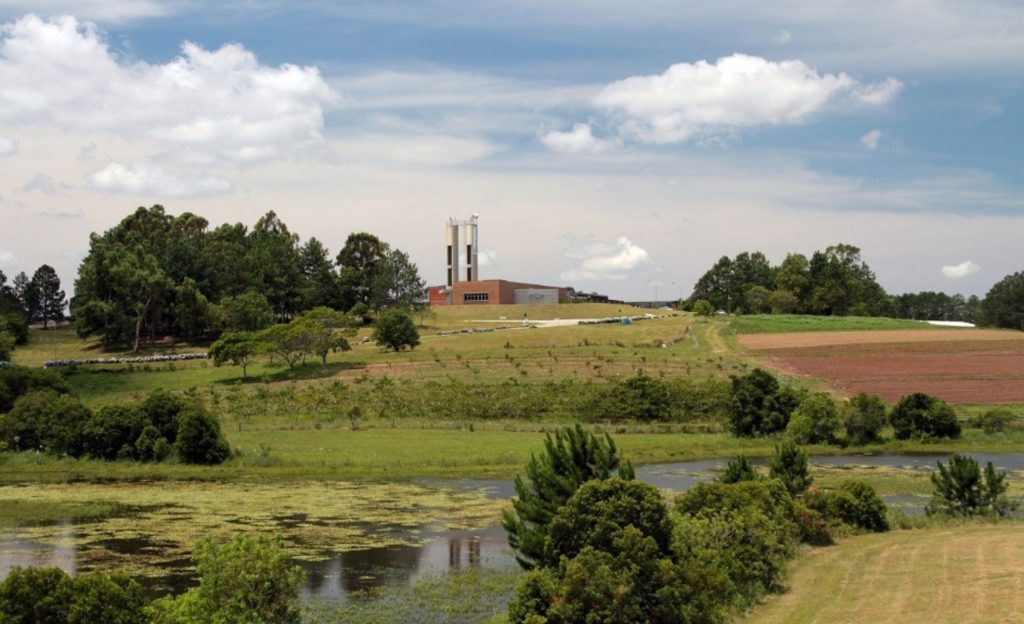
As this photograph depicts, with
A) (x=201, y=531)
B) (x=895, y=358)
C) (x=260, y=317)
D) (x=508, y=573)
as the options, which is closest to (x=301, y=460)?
(x=201, y=531)

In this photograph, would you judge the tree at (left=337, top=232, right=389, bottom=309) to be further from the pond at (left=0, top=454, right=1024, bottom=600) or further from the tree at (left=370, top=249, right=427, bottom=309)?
the pond at (left=0, top=454, right=1024, bottom=600)

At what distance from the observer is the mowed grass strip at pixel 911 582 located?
2006 centimetres

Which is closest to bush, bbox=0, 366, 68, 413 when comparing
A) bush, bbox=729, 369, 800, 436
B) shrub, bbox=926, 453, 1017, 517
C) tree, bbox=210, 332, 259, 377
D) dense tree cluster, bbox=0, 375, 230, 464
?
dense tree cluster, bbox=0, 375, 230, 464

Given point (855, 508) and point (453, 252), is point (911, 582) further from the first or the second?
point (453, 252)

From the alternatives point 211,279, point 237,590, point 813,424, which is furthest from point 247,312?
point 237,590

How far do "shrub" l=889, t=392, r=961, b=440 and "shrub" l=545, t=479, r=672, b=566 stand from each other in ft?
130

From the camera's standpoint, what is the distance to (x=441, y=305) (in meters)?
155

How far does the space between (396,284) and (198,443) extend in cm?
8650

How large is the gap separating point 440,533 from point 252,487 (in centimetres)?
1268

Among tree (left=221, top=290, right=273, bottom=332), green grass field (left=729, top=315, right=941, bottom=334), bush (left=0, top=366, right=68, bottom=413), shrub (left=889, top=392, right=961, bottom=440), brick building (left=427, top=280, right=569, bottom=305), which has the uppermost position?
brick building (left=427, top=280, right=569, bottom=305)

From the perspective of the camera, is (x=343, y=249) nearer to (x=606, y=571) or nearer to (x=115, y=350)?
(x=115, y=350)

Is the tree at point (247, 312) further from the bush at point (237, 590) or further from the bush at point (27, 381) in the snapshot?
the bush at point (237, 590)

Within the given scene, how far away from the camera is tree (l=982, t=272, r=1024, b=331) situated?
16225 cm

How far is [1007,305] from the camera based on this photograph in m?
165
